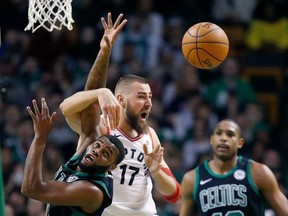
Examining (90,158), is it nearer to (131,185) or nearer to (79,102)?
(79,102)

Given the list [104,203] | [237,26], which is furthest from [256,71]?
[104,203]

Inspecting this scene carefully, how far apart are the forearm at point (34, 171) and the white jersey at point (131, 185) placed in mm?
1307

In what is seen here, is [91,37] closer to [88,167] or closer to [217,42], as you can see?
[217,42]

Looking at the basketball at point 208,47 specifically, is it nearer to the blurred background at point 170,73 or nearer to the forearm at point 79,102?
the forearm at point 79,102

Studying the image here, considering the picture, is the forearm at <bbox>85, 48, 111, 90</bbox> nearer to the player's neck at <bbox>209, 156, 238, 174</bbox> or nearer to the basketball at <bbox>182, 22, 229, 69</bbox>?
the basketball at <bbox>182, 22, 229, 69</bbox>

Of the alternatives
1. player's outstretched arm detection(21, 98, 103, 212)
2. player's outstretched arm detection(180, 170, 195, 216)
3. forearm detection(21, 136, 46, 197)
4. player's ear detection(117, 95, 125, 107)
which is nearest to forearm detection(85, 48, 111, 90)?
player's ear detection(117, 95, 125, 107)

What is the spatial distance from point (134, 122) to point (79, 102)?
94 cm

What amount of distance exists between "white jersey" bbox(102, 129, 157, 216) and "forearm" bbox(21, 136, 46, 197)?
1.31 meters

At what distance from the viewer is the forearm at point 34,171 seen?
5801 millimetres

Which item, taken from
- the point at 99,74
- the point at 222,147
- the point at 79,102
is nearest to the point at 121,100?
the point at 99,74

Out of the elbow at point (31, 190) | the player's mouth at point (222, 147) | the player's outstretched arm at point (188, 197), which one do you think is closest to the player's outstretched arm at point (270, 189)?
the player's mouth at point (222, 147)

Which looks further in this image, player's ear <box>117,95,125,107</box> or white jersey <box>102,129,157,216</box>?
player's ear <box>117,95,125,107</box>

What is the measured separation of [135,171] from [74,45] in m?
6.84

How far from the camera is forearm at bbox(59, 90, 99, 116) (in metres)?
6.32
